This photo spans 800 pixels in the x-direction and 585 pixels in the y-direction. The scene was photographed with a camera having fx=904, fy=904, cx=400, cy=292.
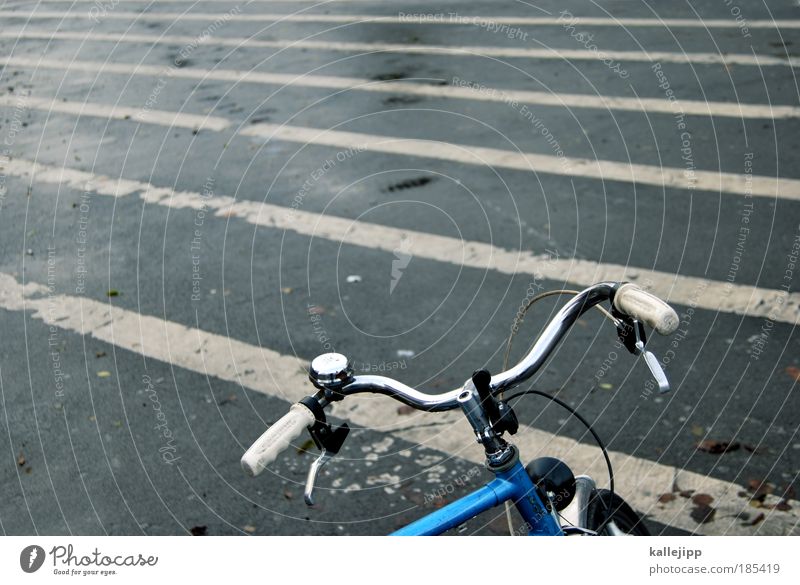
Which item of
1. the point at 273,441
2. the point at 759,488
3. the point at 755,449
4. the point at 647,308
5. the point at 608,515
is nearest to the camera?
the point at 273,441

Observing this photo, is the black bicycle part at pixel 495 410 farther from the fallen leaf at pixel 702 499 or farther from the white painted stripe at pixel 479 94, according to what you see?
the white painted stripe at pixel 479 94

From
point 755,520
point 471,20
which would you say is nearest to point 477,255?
point 755,520

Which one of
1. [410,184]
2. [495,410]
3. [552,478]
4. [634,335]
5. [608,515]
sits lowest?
[410,184]

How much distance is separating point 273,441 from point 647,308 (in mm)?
741

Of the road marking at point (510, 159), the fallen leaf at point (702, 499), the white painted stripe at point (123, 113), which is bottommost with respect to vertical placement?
the fallen leaf at point (702, 499)

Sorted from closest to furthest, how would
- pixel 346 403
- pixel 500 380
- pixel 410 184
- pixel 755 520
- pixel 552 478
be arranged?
pixel 500 380
pixel 552 478
pixel 755 520
pixel 346 403
pixel 410 184

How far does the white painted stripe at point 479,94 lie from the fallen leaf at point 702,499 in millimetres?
4104

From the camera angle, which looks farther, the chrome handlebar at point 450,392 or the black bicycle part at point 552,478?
the black bicycle part at point 552,478

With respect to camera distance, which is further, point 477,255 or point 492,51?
point 492,51

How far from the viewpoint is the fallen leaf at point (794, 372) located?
3930 mm

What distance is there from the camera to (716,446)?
11.8ft

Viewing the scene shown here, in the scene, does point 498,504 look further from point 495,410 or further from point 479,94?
point 479,94

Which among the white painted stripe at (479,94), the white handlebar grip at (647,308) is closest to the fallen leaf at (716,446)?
the white handlebar grip at (647,308)
